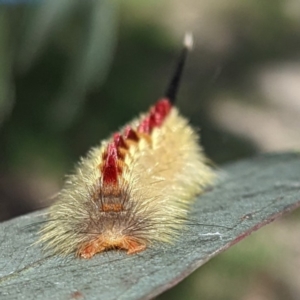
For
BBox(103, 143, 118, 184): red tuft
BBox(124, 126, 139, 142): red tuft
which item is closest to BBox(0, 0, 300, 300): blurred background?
BBox(124, 126, 139, 142): red tuft

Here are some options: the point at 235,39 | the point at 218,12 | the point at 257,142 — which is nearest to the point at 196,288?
the point at 257,142

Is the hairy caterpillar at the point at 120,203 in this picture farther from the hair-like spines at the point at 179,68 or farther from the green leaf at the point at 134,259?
the hair-like spines at the point at 179,68

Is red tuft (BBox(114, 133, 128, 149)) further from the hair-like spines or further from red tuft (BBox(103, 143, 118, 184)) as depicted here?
the hair-like spines

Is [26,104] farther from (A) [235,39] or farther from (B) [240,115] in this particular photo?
(A) [235,39]

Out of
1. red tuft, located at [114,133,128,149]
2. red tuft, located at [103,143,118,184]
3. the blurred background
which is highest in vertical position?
red tuft, located at [103,143,118,184]

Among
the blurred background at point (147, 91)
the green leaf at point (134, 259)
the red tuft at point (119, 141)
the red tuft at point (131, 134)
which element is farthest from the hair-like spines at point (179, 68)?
the green leaf at point (134, 259)
